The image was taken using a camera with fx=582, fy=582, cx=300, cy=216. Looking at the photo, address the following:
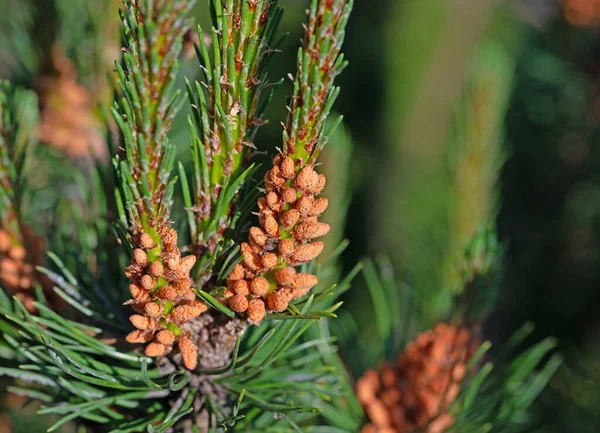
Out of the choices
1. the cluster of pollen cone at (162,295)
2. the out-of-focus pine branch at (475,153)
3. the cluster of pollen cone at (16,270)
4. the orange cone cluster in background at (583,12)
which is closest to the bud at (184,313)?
the cluster of pollen cone at (162,295)

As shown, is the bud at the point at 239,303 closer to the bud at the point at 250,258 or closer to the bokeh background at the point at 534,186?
the bud at the point at 250,258

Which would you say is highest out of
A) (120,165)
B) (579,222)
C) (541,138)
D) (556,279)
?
(120,165)

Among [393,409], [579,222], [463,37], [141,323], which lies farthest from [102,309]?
[463,37]

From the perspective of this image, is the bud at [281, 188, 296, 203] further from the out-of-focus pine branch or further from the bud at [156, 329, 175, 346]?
the out-of-focus pine branch

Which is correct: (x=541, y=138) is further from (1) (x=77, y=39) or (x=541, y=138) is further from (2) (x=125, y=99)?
(2) (x=125, y=99)

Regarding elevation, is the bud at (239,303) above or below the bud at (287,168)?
below

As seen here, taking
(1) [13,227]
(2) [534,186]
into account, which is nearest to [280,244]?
(1) [13,227]
